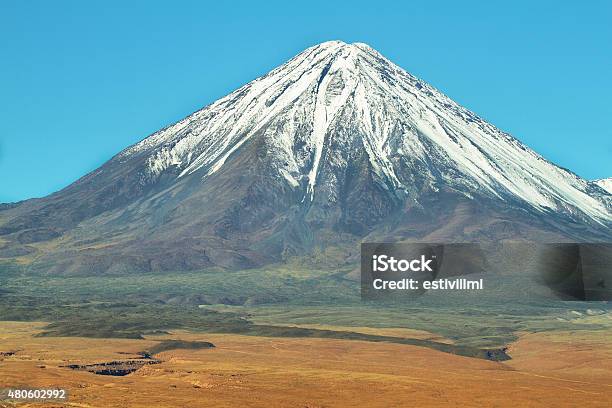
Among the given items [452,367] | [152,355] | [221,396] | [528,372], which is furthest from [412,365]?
[221,396]

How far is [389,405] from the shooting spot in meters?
103

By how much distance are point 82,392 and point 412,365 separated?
194ft

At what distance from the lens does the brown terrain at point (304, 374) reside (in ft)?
344

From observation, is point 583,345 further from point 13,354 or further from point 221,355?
point 13,354

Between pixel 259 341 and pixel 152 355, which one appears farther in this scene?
pixel 259 341

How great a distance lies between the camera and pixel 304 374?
128 meters

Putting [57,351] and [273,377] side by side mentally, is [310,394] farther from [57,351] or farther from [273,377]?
[57,351]

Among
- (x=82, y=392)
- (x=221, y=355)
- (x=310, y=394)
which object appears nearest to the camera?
(x=82, y=392)

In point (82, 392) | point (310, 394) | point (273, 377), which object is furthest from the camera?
point (273, 377)

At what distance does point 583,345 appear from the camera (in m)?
189

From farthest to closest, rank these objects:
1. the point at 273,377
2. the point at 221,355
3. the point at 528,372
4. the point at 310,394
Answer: the point at 221,355, the point at 528,372, the point at 273,377, the point at 310,394

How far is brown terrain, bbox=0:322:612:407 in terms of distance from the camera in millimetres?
104812

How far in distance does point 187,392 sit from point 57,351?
177 ft

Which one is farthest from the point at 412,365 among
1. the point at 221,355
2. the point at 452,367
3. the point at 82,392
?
the point at 82,392
